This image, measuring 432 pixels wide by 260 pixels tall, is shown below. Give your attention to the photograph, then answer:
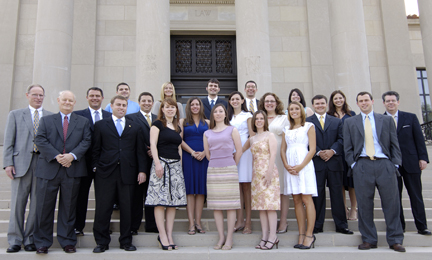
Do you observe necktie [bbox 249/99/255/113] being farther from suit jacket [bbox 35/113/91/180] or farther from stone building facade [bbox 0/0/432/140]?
stone building facade [bbox 0/0/432/140]

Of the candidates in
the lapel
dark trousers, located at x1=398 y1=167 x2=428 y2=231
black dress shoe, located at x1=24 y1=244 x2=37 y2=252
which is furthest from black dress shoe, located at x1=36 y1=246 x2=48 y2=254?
dark trousers, located at x1=398 y1=167 x2=428 y2=231

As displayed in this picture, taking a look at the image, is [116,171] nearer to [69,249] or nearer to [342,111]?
[69,249]

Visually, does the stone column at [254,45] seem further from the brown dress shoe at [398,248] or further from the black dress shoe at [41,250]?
the black dress shoe at [41,250]

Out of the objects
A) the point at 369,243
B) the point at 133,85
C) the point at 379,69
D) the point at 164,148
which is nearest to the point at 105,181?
the point at 164,148

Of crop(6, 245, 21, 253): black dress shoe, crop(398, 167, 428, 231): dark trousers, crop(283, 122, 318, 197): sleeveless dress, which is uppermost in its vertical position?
crop(283, 122, 318, 197): sleeveless dress

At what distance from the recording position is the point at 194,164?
19.2ft

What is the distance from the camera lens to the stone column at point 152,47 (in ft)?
30.9

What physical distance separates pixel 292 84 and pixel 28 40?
1061 centimetres

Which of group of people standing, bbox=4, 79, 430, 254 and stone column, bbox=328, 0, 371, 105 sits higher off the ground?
stone column, bbox=328, 0, 371, 105

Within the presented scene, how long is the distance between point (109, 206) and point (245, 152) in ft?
8.15

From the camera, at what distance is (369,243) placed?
17.1ft

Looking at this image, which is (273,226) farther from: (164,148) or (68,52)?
(68,52)

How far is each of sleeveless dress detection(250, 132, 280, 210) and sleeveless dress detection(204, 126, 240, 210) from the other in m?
0.33

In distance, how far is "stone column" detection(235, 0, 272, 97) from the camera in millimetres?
9492
